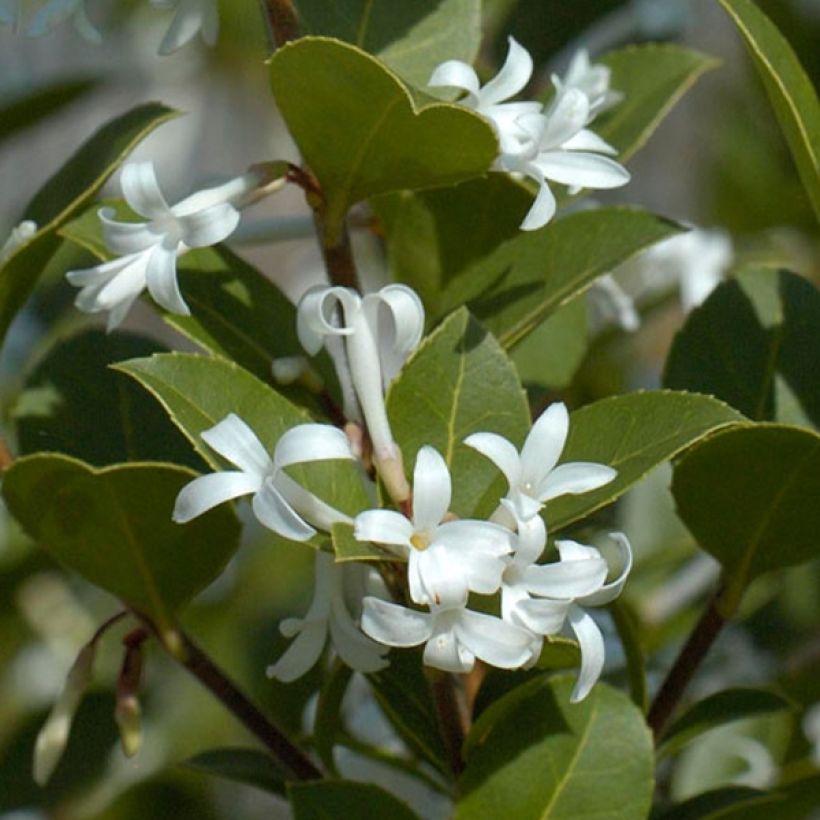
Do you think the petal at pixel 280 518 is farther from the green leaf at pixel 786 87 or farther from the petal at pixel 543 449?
the green leaf at pixel 786 87

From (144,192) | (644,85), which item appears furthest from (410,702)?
(644,85)

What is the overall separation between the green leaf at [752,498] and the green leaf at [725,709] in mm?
47

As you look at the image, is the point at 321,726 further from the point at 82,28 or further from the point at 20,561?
the point at 20,561

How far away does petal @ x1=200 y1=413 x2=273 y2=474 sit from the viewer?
0.64 m

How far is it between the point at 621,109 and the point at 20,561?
66 centimetres

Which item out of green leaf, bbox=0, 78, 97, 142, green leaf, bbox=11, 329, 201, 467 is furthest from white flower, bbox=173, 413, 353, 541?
green leaf, bbox=0, 78, 97, 142

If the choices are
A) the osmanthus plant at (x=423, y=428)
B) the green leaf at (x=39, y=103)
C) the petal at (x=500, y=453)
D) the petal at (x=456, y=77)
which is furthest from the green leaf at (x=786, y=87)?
the green leaf at (x=39, y=103)

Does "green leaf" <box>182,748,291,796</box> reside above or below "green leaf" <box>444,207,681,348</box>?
below

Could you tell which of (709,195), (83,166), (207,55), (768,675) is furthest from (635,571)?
(207,55)

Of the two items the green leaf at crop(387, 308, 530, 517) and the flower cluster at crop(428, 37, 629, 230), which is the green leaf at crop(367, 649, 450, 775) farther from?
the flower cluster at crop(428, 37, 629, 230)

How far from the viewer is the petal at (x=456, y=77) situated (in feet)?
2.34

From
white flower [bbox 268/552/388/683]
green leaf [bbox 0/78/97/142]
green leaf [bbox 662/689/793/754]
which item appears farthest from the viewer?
green leaf [bbox 0/78/97/142]

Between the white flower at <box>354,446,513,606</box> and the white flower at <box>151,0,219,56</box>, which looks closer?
the white flower at <box>354,446,513,606</box>

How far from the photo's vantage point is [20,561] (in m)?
1.34
